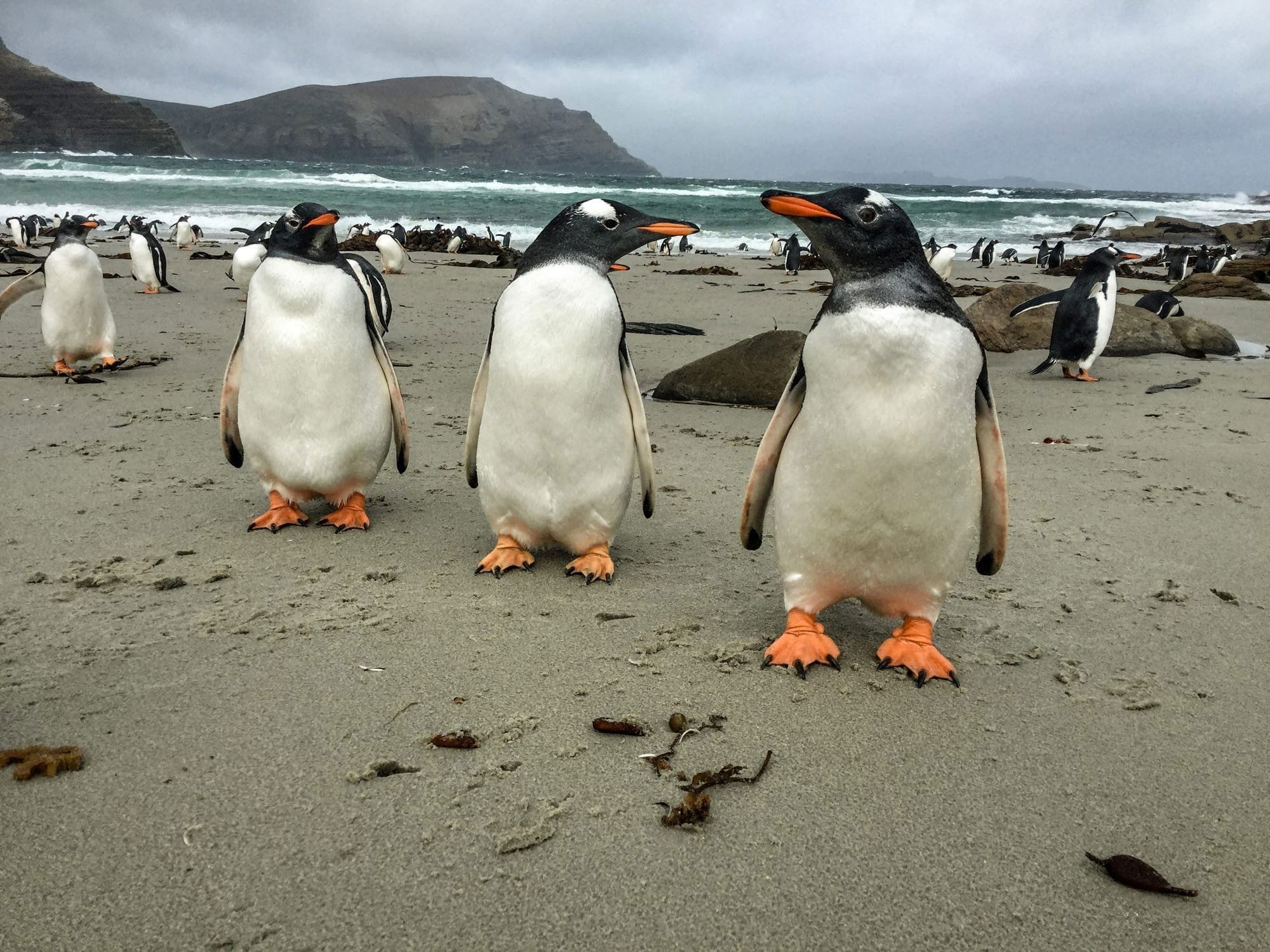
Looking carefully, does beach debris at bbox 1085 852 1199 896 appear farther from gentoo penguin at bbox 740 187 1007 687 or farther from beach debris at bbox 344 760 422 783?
beach debris at bbox 344 760 422 783

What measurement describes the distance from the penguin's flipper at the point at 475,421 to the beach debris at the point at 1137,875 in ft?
7.93

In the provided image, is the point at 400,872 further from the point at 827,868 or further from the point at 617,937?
the point at 827,868

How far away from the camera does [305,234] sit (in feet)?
12.5

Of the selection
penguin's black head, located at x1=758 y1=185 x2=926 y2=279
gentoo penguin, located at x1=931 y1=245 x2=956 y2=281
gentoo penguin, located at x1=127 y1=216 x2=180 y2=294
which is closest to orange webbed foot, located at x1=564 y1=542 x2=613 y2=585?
penguin's black head, located at x1=758 y1=185 x2=926 y2=279

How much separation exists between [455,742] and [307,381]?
208cm

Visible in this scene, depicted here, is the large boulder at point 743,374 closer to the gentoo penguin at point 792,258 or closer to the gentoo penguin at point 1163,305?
the gentoo penguin at point 1163,305

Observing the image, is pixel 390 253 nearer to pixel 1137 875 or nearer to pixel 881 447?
pixel 881 447

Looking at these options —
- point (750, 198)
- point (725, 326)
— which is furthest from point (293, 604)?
point (750, 198)

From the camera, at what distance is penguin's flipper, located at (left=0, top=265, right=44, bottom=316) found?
5506 mm

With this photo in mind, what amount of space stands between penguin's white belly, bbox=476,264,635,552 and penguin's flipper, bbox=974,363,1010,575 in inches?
49.0

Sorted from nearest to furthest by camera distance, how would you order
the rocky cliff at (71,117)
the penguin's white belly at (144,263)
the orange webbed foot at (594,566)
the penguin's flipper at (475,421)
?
the orange webbed foot at (594,566) < the penguin's flipper at (475,421) < the penguin's white belly at (144,263) < the rocky cliff at (71,117)

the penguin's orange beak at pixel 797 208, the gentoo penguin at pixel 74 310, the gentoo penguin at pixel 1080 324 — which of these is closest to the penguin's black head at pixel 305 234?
the penguin's orange beak at pixel 797 208

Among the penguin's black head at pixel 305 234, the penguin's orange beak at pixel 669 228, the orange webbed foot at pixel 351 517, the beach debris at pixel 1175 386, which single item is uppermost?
the penguin's orange beak at pixel 669 228

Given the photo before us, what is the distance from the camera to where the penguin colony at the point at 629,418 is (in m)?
2.52
